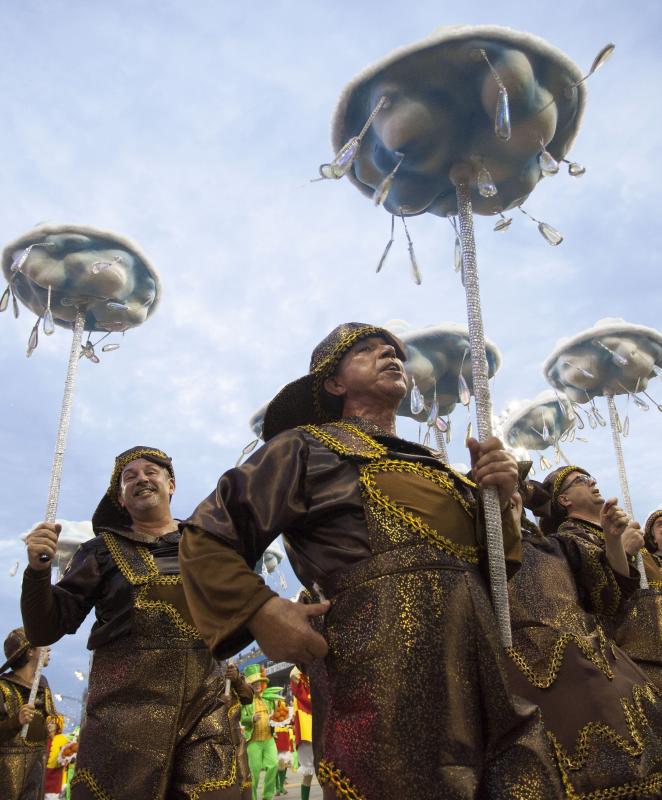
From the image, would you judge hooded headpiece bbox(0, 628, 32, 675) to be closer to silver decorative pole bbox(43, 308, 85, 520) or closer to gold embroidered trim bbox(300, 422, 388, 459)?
silver decorative pole bbox(43, 308, 85, 520)

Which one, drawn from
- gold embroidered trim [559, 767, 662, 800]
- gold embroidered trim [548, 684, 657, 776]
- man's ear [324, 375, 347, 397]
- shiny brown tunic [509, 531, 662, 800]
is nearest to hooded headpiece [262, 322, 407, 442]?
man's ear [324, 375, 347, 397]

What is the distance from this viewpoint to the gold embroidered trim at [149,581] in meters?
3.51

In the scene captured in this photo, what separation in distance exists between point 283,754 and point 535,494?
8999 millimetres

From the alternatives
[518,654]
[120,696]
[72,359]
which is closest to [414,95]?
[518,654]

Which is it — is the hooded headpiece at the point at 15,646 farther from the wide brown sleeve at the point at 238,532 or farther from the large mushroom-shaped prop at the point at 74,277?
the wide brown sleeve at the point at 238,532

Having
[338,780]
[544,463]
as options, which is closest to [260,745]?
[544,463]

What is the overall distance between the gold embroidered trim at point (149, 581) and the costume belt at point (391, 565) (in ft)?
5.50

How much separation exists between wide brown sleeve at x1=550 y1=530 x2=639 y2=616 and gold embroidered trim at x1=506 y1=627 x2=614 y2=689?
1.84 ft

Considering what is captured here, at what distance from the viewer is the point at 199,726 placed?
11.0 ft

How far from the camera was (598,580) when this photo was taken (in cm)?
376

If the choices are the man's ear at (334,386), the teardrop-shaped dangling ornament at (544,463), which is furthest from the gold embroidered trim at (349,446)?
the teardrop-shaped dangling ornament at (544,463)

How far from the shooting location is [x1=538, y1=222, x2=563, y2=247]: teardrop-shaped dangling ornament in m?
3.04

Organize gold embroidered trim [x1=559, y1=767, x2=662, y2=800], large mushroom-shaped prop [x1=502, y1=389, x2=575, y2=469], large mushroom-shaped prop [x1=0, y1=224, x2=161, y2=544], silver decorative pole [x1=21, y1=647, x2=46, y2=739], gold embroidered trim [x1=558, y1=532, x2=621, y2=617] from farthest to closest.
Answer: large mushroom-shaped prop [x1=502, y1=389, x2=575, y2=469], large mushroom-shaped prop [x1=0, y1=224, x2=161, y2=544], silver decorative pole [x1=21, y1=647, x2=46, y2=739], gold embroidered trim [x1=558, y1=532, x2=621, y2=617], gold embroidered trim [x1=559, y1=767, x2=662, y2=800]

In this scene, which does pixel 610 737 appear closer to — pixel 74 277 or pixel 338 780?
pixel 338 780
